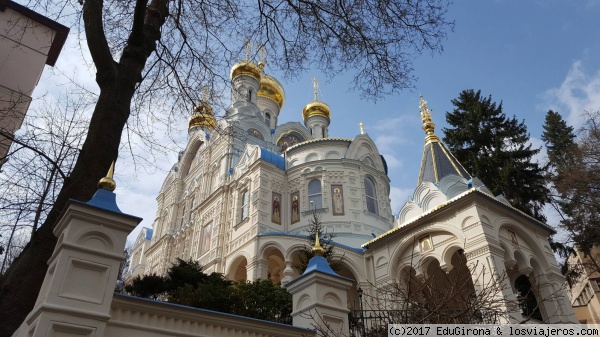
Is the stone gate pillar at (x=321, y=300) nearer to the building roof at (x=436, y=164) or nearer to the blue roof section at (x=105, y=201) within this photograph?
the blue roof section at (x=105, y=201)

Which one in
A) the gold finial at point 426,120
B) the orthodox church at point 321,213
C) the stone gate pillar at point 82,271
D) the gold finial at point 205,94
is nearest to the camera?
the stone gate pillar at point 82,271

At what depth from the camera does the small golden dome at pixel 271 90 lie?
3812 centimetres

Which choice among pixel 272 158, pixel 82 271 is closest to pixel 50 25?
pixel 82 271

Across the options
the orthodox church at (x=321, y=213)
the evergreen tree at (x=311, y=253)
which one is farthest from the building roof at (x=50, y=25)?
the evergreen tree at (x=311, y=253)

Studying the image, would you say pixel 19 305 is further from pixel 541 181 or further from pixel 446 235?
pixel 541 181

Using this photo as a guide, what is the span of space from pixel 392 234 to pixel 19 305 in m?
12.6

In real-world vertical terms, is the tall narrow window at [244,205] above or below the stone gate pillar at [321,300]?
above

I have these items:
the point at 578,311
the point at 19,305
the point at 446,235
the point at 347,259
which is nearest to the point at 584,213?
the point at 446,235

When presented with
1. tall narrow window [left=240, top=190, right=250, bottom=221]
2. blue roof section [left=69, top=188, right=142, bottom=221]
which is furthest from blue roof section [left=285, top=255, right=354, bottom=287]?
tall narrow window [left=240, top=190, right=250, bottom=221]

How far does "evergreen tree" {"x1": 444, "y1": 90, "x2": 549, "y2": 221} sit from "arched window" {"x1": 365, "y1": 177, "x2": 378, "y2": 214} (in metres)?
5.31

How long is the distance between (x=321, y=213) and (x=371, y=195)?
3.55m

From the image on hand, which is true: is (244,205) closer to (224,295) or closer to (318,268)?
(224,295)

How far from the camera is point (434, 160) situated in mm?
17609

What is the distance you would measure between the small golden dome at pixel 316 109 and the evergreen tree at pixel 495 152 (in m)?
11.1
